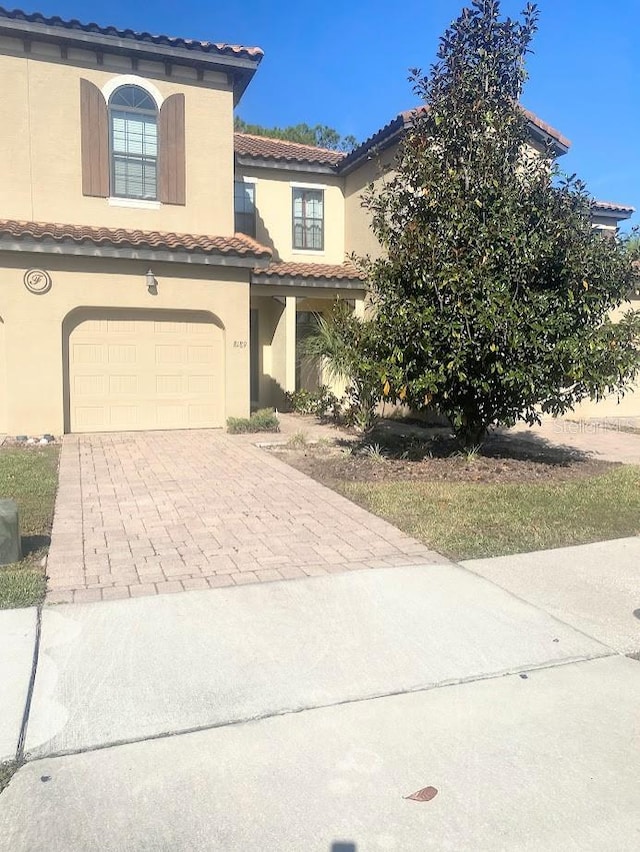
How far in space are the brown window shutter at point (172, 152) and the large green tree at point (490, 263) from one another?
19.7 feet

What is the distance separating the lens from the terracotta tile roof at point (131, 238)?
11883 mm

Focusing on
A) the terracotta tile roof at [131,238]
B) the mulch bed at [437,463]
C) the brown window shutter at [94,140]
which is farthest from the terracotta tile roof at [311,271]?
the mulch bed at [437,463]

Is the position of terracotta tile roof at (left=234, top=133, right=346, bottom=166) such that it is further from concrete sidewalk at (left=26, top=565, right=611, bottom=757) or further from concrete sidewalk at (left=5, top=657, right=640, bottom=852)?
concrete sidewalk at (left=5, top=657, right=640, bottom=852)

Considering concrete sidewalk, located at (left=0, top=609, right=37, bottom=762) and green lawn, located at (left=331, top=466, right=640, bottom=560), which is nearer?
concrete sidewalk, located at (left=0, top=609, right=37, bottom=762)

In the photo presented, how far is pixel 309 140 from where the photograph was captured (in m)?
35.9

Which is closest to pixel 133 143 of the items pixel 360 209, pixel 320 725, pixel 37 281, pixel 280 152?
pixel 37 281

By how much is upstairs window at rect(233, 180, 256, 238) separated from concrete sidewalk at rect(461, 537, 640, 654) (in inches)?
536

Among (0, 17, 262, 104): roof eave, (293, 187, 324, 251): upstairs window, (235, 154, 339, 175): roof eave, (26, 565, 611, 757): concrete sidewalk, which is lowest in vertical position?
(26, 565, 611, 757): concrete sidewalk

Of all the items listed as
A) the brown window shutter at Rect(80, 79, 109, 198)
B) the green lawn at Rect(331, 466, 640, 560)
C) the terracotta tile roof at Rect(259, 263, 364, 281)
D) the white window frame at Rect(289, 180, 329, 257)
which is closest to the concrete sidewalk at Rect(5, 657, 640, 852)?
the green lawn at Rect(331, 466, 640, 560)

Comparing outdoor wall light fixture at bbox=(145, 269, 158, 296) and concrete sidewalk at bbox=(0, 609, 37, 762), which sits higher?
outdoor wall light fixture at bbox=(145, 269, 158, 296)

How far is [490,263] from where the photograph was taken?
28.2ft

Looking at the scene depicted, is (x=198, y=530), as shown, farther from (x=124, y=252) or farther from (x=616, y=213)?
(x=616, y=213)

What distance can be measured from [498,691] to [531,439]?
10.3 meters

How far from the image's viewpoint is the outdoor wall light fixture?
12.8 meters
